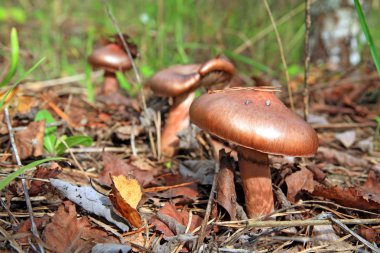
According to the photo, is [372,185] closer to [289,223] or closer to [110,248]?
[289,223]

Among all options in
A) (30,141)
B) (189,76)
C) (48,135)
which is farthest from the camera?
(189,76)

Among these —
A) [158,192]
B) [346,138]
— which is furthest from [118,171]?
[346,138]

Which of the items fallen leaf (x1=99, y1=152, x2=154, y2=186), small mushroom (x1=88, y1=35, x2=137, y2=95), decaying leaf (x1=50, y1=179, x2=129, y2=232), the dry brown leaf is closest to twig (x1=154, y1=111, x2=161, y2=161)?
fallen leaf (x1=99, y1=152, x2=154, y2=186)

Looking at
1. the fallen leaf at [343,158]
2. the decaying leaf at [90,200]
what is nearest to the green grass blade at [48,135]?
the decaying leaf at [90,200]

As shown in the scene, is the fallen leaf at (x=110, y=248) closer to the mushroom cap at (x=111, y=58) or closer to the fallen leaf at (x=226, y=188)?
the fallen leaf at (x=226, y=188)

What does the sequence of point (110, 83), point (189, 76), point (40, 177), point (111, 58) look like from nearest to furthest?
point (40, 177) < point (189, 76) < point (111, 58) < point (110, 83)

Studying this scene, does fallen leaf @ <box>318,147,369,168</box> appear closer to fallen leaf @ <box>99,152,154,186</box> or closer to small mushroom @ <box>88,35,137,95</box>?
fallen leaf @ <box>99,152,154,186</box>

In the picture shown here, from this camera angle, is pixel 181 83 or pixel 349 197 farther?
pixel 181 83

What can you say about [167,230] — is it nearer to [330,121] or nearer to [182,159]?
[182,159]
